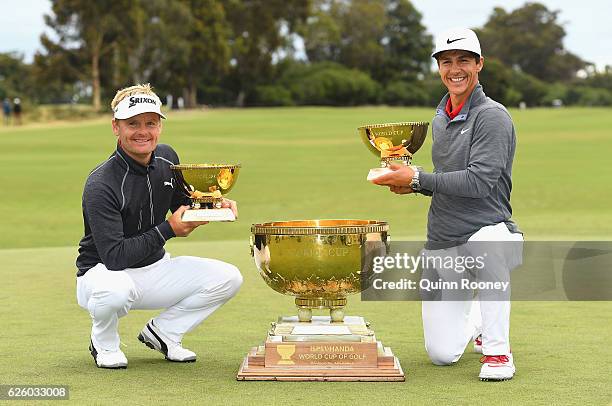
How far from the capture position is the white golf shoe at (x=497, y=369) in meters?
4.77

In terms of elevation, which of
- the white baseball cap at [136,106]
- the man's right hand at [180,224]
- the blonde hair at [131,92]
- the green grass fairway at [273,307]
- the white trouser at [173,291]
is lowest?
the green grass fairway at [273,307]

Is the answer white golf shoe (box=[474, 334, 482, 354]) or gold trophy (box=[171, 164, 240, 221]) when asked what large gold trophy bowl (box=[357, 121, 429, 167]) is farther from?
white golf shoe (box=[474, 334, 482, 354])

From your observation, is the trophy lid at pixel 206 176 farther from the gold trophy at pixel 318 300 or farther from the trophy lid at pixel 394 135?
the trophy lid at pixel 394 135

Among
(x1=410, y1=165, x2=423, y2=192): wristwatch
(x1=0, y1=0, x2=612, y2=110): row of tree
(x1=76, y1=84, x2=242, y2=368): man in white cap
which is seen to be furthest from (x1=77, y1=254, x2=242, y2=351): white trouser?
(x1=0, y1=0, x2=612, y2=110): row of tree

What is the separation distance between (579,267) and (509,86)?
77.3 metres

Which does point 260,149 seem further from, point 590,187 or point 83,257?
point 83,257

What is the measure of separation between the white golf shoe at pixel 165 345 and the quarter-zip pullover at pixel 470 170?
1.45m

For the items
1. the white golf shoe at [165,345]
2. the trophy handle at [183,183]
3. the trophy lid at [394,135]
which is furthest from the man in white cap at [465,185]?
the white golf shoe at [165,345]

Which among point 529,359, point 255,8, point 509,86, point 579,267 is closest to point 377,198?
point 579,267

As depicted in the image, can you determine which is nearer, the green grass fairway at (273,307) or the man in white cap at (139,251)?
the green grass fairway at (273,307)

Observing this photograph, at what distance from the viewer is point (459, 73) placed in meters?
5.15

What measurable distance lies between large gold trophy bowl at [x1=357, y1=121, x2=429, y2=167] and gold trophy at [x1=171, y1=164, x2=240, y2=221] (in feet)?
2.29

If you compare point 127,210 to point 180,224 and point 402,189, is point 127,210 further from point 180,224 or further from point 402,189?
point 402,189

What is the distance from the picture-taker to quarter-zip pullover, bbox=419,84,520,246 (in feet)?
16.4
